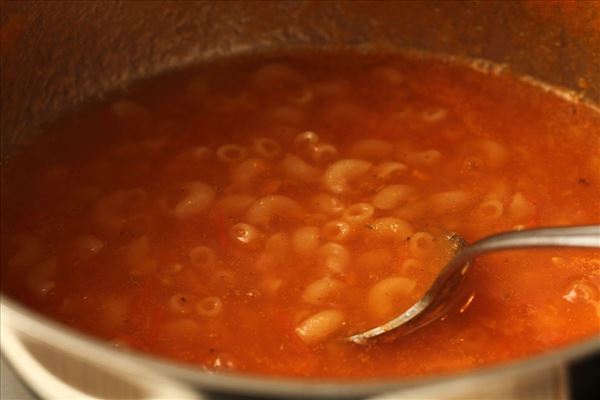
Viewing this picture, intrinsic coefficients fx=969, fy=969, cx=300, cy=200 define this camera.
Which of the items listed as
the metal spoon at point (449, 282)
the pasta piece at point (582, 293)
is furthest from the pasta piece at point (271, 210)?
the pasta piece at point (582, 293)

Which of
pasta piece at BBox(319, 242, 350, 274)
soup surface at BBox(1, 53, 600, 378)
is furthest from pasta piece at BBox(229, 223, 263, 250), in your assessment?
pasta piece at BBox(319, 242, 350, 274)

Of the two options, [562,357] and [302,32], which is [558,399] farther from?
[302,32]

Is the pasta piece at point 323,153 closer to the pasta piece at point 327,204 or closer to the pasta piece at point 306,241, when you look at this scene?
the pasta piece at point 327,204

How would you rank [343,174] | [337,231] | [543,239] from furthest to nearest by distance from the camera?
[343,174]
[337,231]
[543,239]

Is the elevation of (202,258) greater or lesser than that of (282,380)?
lesser

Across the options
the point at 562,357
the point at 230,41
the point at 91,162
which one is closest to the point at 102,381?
the point at 562,357

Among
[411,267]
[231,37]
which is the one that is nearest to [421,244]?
[411,267]

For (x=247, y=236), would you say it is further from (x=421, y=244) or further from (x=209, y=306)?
(x=421, y=244)

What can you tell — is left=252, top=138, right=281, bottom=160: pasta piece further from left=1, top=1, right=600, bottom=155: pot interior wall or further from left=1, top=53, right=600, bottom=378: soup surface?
left=1, top=1, right=600, bottom=155: pot interior wall
